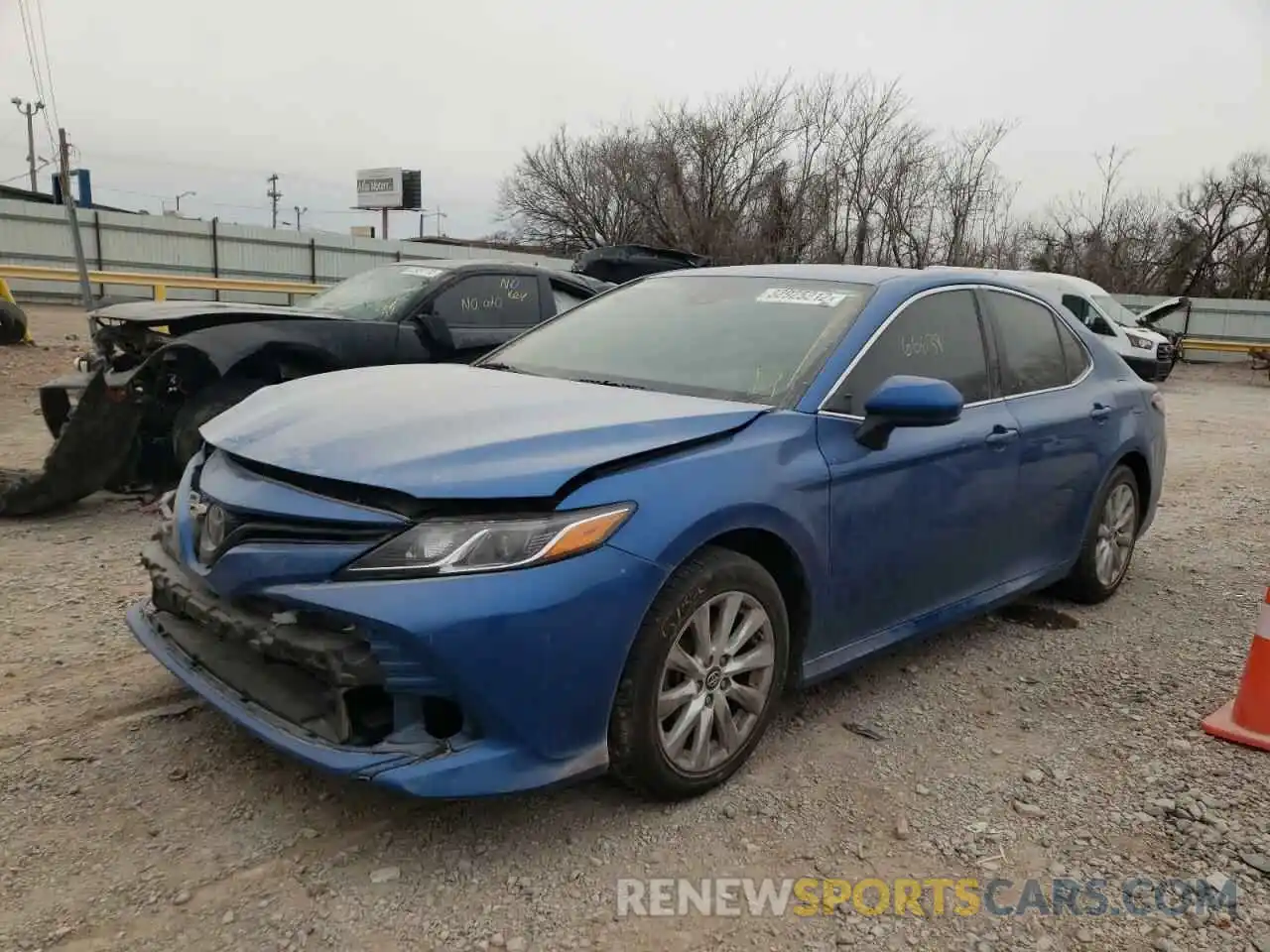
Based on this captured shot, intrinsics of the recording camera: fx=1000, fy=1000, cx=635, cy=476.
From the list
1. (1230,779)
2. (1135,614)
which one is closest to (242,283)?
(1135,614)

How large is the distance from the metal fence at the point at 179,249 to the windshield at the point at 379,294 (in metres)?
16.9

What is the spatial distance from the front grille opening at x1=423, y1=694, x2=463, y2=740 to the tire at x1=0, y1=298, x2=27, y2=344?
42.2 ft

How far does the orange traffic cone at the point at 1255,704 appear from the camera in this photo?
3.60m

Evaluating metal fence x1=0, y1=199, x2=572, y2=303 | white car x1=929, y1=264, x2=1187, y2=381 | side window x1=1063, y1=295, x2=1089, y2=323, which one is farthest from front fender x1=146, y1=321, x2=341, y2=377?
metal fence x1=0, y1=199, x2=572, y2=303

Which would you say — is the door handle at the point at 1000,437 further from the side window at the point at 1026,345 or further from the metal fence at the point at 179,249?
the metal fence at the point at 179,249

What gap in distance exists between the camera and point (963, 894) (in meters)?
2.64

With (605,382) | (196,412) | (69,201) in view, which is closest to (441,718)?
(605,382)

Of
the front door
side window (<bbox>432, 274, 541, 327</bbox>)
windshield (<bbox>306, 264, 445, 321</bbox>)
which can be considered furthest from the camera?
side window (<bbox>432, 274, 541, 327</bbox>)

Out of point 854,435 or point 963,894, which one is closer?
point 963,894

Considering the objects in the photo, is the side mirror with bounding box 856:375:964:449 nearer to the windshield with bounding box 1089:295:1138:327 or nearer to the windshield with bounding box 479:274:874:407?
the windshield with bounding box 479:274:874:407

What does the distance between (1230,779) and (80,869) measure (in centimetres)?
347

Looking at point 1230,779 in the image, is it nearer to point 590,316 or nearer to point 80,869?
point 590,316

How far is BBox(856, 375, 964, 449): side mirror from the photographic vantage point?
10.4ft

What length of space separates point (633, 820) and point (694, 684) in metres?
0.43
